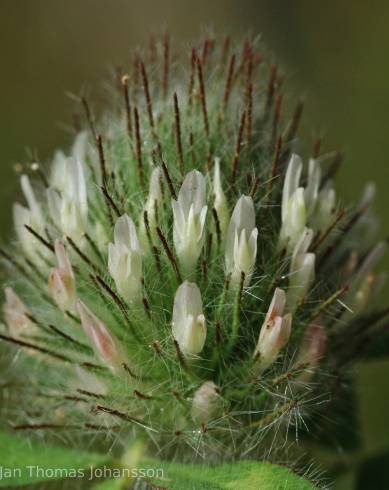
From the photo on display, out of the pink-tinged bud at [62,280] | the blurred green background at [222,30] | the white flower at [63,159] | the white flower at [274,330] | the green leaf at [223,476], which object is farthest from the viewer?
the blurred green background at [222,30]

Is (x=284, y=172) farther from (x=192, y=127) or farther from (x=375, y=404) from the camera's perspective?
(x=375, y=404)

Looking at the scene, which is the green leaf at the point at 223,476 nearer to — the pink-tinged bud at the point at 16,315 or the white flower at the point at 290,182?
the pink-tinged bud at the point at 16,315

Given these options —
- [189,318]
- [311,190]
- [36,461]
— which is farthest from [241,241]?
[36,461]

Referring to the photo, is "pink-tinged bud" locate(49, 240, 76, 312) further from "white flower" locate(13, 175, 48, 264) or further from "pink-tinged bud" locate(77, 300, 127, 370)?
"white flower" locate(13, 175, 48, 264)

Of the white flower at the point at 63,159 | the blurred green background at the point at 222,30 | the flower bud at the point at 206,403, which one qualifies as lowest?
the flower bud at the point at 206,403

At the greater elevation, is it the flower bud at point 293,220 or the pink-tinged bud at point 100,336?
the flower bud at point 293,220

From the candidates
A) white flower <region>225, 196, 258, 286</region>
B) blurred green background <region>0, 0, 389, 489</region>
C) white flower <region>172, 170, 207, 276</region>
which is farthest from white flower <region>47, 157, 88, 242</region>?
blurred green background <region>0, 0, 389, 489</region>

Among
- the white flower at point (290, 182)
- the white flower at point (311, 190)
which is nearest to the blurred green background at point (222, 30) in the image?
the white flower at point (311, 190)
